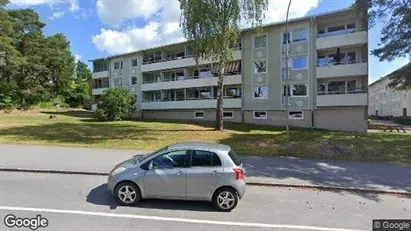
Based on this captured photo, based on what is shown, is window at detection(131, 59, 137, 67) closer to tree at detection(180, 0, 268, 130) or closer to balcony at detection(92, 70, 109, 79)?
balcony at detection(92, 70, 109, 79)

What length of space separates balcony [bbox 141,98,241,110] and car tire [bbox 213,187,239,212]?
25.3m

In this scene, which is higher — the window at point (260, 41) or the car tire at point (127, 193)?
the window at point (260, 41)

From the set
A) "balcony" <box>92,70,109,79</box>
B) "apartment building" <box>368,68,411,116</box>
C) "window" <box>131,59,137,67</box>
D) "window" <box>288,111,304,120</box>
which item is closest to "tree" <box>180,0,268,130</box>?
"window" <box>288,111,304,120</box>

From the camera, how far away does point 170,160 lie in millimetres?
6867

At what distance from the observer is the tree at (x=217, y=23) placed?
66.4 feet

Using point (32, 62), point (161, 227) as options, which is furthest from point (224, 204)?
point (32, 62)

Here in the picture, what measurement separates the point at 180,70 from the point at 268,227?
111 feet

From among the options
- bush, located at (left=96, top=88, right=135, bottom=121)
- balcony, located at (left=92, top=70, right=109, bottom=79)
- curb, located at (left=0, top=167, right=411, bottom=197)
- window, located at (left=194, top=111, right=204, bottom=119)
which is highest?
balcony, located at (left=92, top=70, right=109, bottom=79)

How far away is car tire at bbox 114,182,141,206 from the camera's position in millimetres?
6648

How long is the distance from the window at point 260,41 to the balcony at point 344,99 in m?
7.54

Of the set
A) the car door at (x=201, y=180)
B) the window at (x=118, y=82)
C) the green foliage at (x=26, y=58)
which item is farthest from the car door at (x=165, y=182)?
the window at (x=118, y=82)

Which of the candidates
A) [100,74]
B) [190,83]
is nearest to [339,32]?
[190,83]

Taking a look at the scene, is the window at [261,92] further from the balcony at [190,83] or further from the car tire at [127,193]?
the car tire at [127,193]

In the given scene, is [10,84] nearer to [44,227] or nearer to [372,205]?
[44,227]
